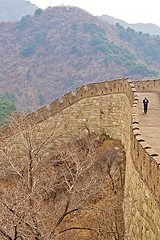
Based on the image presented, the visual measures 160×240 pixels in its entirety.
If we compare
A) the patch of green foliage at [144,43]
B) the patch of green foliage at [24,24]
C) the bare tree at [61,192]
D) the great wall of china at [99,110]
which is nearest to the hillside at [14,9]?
the patch of green foliage at [24,24]

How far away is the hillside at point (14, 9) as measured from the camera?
164m

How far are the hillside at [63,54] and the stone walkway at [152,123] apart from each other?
44656 millimetres

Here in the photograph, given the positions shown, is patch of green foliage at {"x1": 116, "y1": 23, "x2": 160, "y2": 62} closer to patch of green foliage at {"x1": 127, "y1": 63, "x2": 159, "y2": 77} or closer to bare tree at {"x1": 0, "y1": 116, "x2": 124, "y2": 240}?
patch of green foliage at {"x1": 127, "y1": 63, "x2": 159, "y2": 77}

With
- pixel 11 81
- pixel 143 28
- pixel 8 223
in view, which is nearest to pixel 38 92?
pixel 11 81

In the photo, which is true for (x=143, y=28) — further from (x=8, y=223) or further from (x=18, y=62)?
(x=8, y=223)

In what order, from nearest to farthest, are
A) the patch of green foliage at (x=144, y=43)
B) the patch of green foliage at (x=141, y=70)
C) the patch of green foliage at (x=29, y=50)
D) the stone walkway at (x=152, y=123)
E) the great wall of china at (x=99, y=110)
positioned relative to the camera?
1. the stone walkway at (x=152, y=123)
2. the great wall of china at (x=99, y=110)
3. the patch of green foliage at (x=141, y=70)
4. the patch of green foliage at (x=29, y=50)
5. the patch of green foliage at (x=144, y=43)

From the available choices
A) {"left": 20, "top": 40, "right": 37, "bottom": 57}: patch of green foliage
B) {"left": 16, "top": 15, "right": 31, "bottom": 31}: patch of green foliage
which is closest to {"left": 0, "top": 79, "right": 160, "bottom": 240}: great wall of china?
{"left": 20, "top": 40, "right": 37, "bottom": 57}: patch of green foliage

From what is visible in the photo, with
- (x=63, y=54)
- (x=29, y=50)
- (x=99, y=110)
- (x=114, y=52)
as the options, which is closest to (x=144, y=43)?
(x=63, y=54)

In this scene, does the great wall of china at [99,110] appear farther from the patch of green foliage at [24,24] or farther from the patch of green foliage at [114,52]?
the patch of green foliage at [24,24]

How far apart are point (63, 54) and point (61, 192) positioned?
6650 cm

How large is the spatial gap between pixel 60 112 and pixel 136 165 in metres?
13.4

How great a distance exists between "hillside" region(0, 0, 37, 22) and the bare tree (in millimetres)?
146281

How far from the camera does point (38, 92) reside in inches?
2980

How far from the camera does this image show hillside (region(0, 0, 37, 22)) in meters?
164
